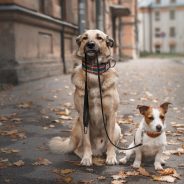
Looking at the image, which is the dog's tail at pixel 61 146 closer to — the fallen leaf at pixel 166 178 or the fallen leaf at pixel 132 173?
the fallen leaf at pixel 132 173

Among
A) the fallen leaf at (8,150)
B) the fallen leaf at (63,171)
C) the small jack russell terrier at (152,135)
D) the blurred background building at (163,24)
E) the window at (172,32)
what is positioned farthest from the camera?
the window at (172,32)

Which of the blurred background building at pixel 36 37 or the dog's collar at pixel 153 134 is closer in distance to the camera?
the dog's collar at pixel 153 134

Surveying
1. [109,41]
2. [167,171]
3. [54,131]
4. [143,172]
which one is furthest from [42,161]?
[54,131]

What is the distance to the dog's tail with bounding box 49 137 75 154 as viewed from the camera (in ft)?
18.6

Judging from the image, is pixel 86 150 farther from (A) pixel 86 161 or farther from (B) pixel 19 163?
(B) pixel 19 163

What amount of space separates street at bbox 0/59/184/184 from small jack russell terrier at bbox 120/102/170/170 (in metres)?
0.14

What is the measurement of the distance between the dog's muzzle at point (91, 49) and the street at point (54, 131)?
1219mm

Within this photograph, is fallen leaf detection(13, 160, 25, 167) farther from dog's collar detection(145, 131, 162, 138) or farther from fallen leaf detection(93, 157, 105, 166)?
dog's collar detection(145, 131, 162, 138)

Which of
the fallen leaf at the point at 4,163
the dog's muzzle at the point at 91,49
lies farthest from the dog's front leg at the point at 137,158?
the fallen leaf at the point at 4,163

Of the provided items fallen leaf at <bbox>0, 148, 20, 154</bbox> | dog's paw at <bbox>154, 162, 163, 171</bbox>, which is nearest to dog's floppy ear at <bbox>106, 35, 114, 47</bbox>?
dog's paw at <bbox>154, 162, 163, 171</bbox>

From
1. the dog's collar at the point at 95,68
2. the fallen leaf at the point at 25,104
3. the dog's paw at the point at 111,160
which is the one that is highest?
the dog's collar at the point at 95,68

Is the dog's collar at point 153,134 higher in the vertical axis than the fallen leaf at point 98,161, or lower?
higher

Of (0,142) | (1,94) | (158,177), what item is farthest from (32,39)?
(158,177)

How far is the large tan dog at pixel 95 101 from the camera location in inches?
202
